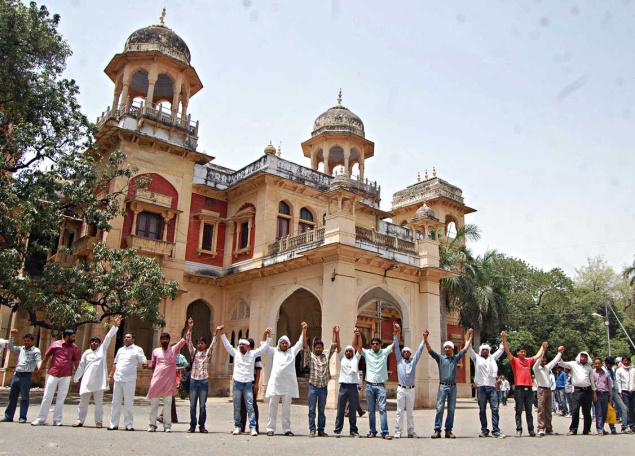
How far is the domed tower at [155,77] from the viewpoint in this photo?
934 inches

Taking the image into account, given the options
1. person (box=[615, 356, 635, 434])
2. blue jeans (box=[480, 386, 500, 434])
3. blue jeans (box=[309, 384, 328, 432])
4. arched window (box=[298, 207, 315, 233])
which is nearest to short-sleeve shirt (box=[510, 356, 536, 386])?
blue jeans (box=[480, 386, 500, 434])

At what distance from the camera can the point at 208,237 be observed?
25891 millimetres

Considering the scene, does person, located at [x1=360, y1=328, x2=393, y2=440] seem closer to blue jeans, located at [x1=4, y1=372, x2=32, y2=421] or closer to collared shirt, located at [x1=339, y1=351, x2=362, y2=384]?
collared shirt, located at [x1=339, y1=351, x2=362, y2=384]

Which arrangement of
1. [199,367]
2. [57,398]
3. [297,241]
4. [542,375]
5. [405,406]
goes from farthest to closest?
1. [297,241]
2. [542,375]
3. [405,406]
4. [199,367]
5. [57,398]

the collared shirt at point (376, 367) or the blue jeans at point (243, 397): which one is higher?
the collared shirt at point (376, 367)

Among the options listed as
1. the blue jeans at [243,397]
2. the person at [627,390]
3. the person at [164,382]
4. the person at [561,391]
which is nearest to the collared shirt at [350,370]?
the blue jeans at [243,397]

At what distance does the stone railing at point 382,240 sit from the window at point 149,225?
8560mm

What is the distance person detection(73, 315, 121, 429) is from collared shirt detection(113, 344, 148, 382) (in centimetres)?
28

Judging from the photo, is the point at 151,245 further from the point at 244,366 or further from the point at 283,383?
the point at 283,383

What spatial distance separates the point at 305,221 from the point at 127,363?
1651cm

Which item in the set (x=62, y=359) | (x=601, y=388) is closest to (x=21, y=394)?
(x=62, y=359)

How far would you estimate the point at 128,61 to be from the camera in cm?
2459

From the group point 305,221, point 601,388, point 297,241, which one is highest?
point 305,221

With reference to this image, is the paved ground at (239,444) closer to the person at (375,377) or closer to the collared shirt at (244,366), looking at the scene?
the person at (375,377)
